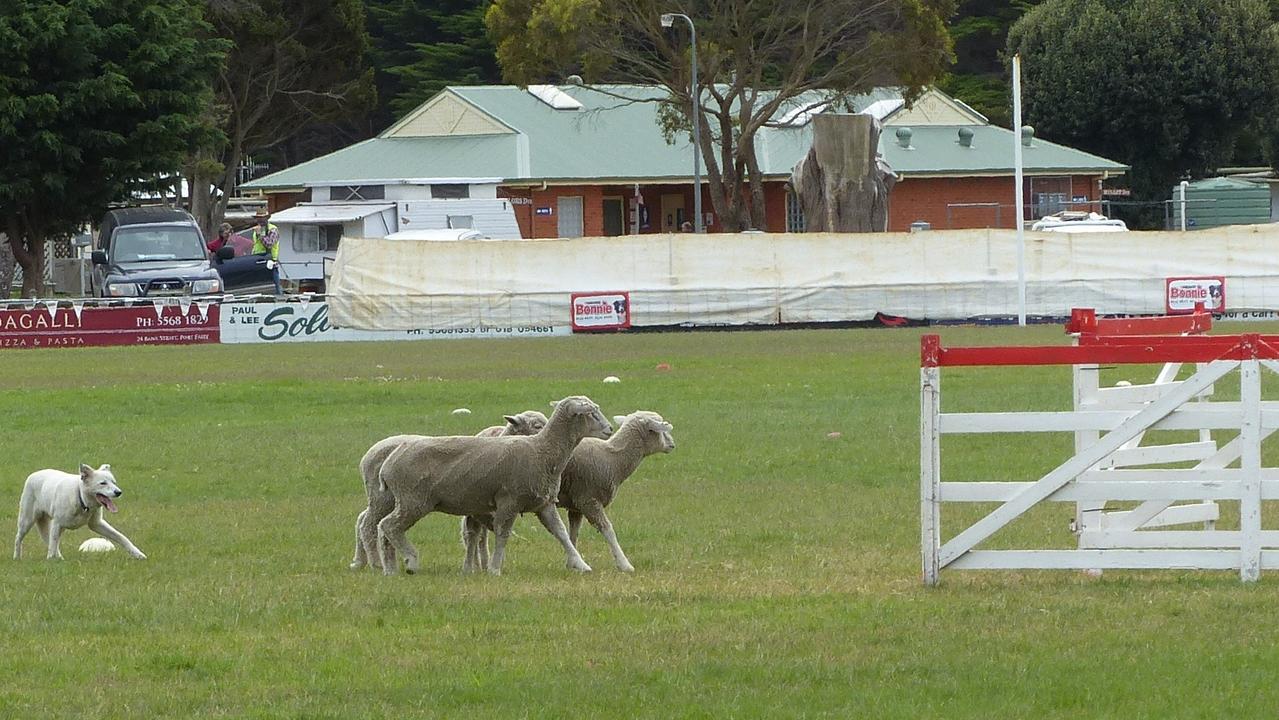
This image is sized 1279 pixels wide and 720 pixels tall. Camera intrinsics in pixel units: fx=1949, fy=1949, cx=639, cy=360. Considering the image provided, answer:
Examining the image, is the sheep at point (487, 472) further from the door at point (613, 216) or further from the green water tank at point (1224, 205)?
the door at point (613, 216)

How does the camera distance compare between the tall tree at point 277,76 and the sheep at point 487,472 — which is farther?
the tall tree at point 277,76

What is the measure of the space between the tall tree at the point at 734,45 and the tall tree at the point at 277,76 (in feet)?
63.1

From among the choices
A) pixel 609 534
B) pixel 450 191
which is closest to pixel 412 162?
pixel 450 191

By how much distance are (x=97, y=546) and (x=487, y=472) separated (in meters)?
3.77

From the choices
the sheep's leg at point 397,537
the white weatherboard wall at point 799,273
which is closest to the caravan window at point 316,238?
the white weatherboard wall at point 799,273

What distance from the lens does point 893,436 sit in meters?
20.2

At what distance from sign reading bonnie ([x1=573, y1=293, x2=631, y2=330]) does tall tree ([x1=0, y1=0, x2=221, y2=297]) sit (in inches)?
779

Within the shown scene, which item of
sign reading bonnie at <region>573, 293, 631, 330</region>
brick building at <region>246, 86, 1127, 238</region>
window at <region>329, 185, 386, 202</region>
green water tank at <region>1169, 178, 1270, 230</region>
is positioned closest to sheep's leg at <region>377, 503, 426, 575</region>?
sign reading bonnie at <region>573, 293, 631, 330</region>

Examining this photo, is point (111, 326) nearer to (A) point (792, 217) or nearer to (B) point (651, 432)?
(B) point (651, 432)

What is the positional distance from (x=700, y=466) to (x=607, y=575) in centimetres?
688

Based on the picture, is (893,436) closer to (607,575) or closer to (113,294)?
(607,575)

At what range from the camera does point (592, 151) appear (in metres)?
72.9

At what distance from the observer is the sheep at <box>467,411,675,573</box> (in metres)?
12.1

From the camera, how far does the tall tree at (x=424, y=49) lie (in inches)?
3423
